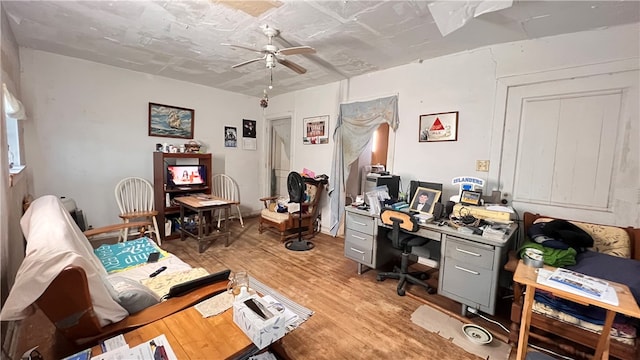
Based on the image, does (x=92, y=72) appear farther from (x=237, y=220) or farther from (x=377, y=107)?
(x=377, y=107)

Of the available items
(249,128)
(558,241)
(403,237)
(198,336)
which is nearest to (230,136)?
(249,128)

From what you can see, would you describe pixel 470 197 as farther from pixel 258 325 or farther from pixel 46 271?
pixel 46 271

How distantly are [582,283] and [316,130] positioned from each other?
11.8ft

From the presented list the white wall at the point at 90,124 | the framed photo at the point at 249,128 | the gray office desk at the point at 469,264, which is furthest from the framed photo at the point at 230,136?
the gray office desk at the point at 469,264

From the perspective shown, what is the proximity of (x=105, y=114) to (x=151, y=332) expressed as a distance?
3708 mm

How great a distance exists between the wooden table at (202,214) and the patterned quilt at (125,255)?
78cm

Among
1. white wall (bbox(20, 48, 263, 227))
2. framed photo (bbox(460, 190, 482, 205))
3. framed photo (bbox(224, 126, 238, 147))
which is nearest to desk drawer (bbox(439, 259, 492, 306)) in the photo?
framed photo (bbox(460, 190, 482, 205))

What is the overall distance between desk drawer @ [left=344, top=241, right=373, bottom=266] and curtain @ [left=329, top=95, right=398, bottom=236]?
113 cm

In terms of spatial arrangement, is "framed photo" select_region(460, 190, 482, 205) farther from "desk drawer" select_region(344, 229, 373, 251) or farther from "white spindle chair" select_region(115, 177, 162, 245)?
"white spindle chair" select_region(115, 177, 162, 245)

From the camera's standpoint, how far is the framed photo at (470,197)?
8.11ft

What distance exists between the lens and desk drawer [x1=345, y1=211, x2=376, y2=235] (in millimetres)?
2746

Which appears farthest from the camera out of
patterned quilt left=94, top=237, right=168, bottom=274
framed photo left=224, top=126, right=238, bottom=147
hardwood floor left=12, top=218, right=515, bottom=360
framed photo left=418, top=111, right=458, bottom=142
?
framed photo left=224, top=126, right=238, bottom=147

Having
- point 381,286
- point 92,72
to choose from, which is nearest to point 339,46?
point 381,286

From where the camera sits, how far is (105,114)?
3.60 meters
